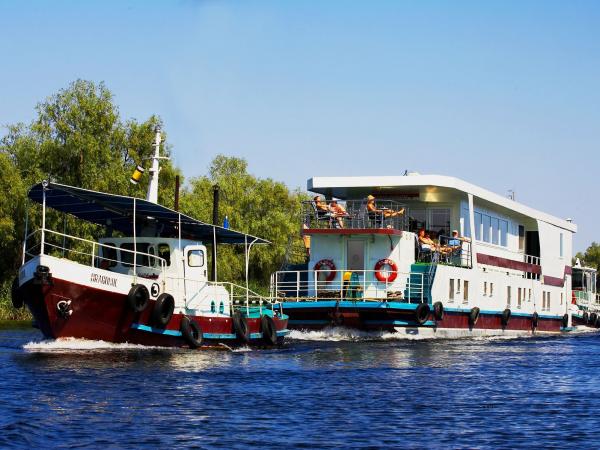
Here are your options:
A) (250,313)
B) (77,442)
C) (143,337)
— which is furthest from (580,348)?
(77,442)

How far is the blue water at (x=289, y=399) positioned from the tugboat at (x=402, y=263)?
577 centimetres

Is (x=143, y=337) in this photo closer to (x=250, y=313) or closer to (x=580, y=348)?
(x=250, y=313)

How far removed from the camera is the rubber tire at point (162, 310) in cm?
2859

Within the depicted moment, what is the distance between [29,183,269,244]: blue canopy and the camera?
28766 millimetres

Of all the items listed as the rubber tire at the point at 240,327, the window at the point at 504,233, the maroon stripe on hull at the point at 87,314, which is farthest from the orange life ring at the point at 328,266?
the window at the point at 504,233

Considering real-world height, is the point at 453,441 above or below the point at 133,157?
below

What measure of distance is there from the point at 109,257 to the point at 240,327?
417 cm

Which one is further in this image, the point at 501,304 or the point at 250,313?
the point at 501,304

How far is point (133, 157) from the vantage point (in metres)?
56.1

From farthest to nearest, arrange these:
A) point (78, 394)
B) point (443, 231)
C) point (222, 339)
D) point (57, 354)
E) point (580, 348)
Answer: point (443, 231) < point (580, 348) < point (222, 339) < point (57, 354) < point (78, 394)

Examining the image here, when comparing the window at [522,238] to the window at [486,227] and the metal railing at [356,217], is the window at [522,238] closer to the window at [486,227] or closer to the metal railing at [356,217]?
the window at [486,227]

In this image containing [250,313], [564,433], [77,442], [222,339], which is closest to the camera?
[77,442]

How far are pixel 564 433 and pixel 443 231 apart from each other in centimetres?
2516

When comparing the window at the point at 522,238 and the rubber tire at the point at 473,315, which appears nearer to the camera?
the rubber tire at the point at 473,315
